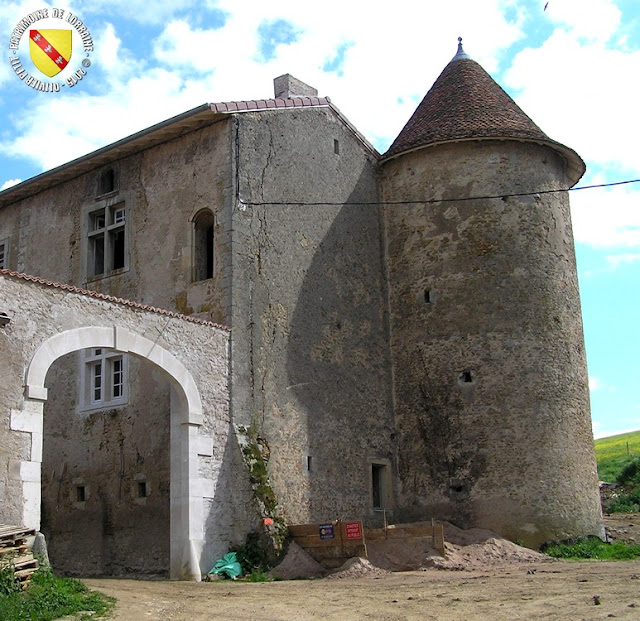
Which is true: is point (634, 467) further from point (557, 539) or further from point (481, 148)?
point (481, 148)

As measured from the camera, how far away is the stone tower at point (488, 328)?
1961cm

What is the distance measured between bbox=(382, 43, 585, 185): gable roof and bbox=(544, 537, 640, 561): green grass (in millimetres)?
8943

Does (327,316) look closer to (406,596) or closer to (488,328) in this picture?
(488,328)

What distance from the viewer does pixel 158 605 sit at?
12.3 meters

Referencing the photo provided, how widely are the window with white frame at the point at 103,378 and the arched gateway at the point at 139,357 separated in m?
2.67

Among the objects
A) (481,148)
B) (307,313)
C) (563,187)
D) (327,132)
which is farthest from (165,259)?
(563,187)

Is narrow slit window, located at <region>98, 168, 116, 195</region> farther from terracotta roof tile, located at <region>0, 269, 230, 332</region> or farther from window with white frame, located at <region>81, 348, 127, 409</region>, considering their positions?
terracotta roof tile, located at <region>0, 269, 230, 332</region>

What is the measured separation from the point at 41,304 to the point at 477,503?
10.3 metres

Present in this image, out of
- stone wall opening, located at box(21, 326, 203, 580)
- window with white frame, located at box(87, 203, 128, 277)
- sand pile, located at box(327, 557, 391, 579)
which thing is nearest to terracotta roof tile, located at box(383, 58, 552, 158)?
window with white frame, located at box(87, 203, 128, 277)

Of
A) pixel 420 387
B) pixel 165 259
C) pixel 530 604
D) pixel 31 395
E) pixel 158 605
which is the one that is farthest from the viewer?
pixel 420 387

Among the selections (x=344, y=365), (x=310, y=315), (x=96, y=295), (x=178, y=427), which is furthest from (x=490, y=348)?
(x=96, y=295)

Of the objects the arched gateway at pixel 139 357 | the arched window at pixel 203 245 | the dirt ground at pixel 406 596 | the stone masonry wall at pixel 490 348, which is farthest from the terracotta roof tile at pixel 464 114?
the dirt ground at pixel 406 596

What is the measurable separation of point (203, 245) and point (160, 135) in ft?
8.51

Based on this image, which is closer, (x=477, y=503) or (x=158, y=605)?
(x=158, y=605)
